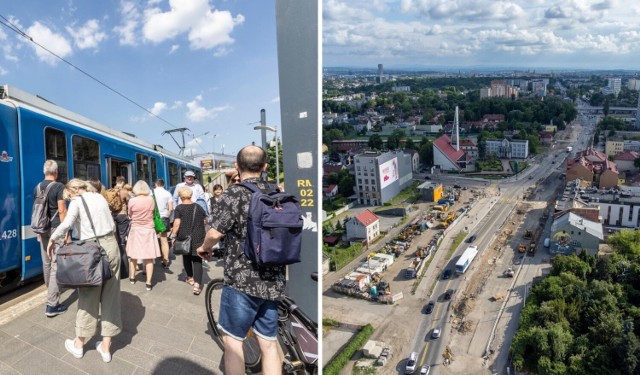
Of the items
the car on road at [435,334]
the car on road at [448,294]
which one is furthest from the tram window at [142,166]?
the car on road at [448,294]

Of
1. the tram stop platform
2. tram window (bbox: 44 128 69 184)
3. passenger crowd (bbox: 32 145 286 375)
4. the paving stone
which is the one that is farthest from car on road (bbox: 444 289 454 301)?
the paving stone

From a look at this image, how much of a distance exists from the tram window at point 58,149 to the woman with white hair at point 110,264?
118cm

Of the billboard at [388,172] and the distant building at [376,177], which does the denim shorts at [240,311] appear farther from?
the billboard at [388,172]

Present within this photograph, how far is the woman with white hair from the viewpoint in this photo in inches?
80.8

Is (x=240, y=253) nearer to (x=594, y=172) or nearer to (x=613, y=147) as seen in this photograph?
(x=594, y=172)

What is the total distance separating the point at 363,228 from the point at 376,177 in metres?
6.54

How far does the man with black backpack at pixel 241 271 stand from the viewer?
4.61ft

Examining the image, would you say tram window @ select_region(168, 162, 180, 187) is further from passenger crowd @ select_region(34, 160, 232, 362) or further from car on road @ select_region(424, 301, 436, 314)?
car on road @ select_region(424, 301, 436, 314)

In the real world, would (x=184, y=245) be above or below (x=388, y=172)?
above

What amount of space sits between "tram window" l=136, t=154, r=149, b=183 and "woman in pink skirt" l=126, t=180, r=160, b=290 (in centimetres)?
225

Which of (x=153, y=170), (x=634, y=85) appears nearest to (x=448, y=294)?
(x=153, y=170)

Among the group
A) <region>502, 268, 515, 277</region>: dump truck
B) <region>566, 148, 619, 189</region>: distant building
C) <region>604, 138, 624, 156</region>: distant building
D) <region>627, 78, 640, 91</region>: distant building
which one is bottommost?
<region>502, 268, 515, 277</region>: dump truck

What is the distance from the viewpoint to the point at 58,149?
3332 millimetres

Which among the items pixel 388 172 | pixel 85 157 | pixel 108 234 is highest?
pixel 85 157
